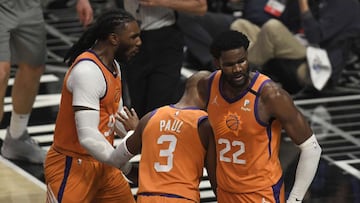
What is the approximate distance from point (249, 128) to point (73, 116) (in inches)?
38.5

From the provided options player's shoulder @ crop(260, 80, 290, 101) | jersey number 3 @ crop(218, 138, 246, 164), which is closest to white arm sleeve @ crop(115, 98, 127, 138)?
jersey number 3 @ crop(218, 138, 246, 164)

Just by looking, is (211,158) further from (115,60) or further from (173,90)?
(173,90)

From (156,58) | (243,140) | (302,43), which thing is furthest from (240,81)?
(302,43)

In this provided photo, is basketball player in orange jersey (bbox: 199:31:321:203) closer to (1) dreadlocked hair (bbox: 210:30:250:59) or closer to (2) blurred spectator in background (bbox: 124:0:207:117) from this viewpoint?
(1) dreadlocked hair (bbox: 210:30:250:59)

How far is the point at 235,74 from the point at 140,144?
619mm

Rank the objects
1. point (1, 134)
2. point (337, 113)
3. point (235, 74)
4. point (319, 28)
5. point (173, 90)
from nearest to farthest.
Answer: point (235, 74), point (173, 90), point (1, 134), point (337, 113), point (319, 28)

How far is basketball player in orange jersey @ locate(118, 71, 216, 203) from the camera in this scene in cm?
580

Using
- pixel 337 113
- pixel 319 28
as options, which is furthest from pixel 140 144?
pixel 319 28

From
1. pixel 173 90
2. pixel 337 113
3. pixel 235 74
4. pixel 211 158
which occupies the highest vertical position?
pixel 235 74

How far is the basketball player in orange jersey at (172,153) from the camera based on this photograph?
5801 mm

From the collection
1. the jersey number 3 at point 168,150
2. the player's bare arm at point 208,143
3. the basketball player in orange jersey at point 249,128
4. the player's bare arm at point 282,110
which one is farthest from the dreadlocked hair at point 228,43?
the jersey number 3 at point 168,150

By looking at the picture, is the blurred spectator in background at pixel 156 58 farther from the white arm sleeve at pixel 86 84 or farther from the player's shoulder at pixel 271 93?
the player's shoulder at pixel 271 93

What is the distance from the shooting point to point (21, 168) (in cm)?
828

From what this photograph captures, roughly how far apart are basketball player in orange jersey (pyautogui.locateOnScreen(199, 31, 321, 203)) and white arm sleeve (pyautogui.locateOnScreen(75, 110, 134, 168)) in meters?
0.49
